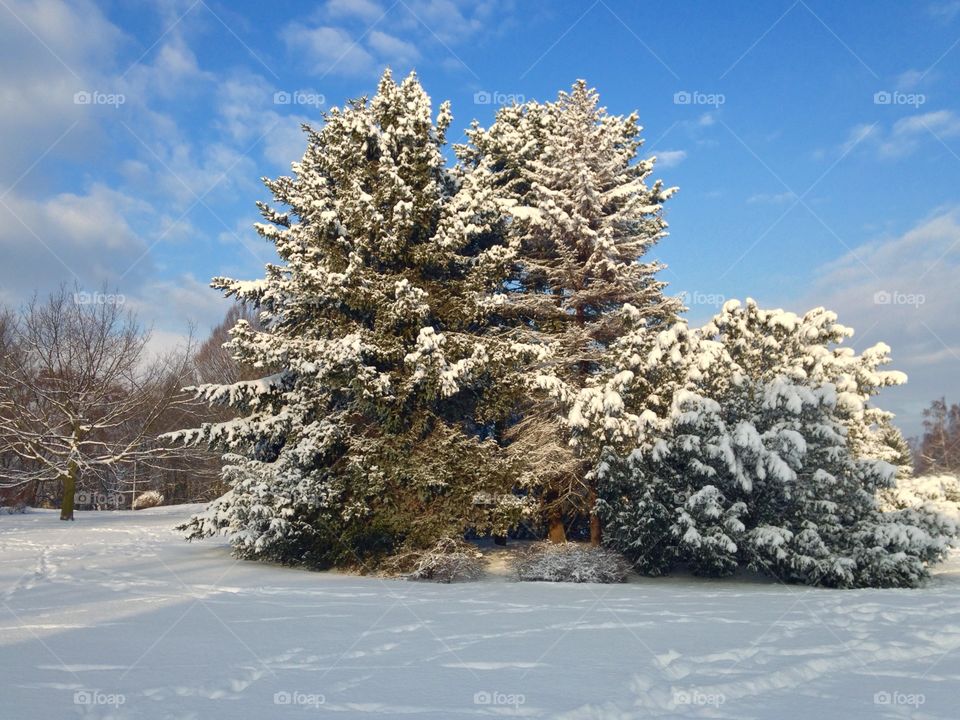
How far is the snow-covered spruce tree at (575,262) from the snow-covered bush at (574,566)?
1.53 metres

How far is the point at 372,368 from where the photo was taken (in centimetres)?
1274

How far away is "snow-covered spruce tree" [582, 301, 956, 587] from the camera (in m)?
11.7

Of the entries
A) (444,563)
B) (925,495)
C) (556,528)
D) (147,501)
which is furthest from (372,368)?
(147,501)

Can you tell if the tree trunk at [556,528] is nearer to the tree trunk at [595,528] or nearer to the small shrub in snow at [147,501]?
the tree trunk at [595,528]

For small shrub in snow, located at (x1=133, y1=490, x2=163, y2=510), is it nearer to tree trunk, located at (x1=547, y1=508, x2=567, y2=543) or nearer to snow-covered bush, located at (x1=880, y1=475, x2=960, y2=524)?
tree trunk, located at (x1=547, y1=508, x2=567, y2=543)

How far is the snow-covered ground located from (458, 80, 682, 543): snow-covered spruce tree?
3680 mm

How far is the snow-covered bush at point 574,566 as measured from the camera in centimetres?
1210

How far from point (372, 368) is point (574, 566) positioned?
5.37 meters

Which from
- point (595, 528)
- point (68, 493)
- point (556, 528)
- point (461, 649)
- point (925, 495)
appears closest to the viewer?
point (461, 649)

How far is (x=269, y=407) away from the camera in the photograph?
14.9 m

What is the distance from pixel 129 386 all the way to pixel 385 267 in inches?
712

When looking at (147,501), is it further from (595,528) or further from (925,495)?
(925,495)

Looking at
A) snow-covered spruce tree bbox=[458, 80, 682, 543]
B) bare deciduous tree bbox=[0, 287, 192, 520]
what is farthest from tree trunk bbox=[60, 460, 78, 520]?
snow-covered spruce tree bbox=[458, 80, 682, 543]

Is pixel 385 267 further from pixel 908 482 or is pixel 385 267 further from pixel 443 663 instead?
pixel 908 482
